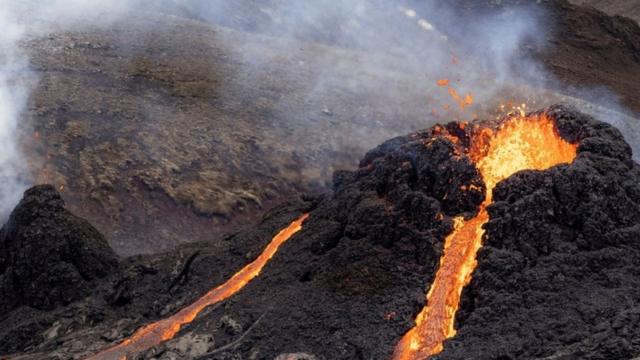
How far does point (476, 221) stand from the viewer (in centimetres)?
1048

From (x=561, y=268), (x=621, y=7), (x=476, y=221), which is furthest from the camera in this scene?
(x=621, y=7)

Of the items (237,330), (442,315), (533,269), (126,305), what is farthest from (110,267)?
(533,269)

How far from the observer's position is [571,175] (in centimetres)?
1017

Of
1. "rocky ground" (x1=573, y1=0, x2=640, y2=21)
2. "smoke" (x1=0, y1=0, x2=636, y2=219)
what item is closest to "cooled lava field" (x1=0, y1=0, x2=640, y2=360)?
"smoke" (x1=0, y1=0, x2=636, y2=219)

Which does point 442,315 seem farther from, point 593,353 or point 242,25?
point 242,25

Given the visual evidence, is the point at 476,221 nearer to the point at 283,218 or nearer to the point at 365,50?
the point at 283,218

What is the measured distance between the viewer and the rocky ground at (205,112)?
59.1 feet

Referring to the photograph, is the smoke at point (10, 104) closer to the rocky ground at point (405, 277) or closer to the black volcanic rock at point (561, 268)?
the rocky ground at point (405, 277)

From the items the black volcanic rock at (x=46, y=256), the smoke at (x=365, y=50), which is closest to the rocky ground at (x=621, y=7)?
the smoke at (x=365, y=50)

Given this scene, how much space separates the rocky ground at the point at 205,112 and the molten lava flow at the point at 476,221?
330 inches

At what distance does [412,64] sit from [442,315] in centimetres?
2240

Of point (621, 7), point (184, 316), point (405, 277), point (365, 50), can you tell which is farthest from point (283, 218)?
point (621, 7)

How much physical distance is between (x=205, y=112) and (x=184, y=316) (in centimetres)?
1207

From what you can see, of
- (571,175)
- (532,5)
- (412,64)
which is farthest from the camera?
(532,5)
